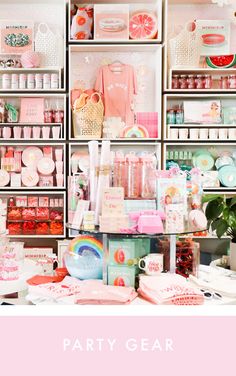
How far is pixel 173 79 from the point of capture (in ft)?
15.0

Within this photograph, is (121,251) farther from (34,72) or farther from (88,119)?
(34,72)

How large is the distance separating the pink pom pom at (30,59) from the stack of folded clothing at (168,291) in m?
3.08

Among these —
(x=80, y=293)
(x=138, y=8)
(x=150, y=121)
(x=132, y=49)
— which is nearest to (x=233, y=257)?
(x=80, y=293)

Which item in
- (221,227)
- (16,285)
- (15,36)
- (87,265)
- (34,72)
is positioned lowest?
(16,285)

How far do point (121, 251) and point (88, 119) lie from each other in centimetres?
267

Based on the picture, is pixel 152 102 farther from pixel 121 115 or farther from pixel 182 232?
pixel 182 232

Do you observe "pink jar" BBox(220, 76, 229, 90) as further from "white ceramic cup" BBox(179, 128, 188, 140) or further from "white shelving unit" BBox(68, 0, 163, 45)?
"white shelving unit" BBox(68, 0, 163, 45)

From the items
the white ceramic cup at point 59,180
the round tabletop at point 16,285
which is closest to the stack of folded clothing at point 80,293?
the round tabletop at point 16,285

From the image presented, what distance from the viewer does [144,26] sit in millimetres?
4594

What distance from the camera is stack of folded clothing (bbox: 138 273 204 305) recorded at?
189 cm

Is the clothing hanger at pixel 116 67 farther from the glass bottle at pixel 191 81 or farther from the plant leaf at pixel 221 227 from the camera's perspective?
the plant leaf at pixel 221 227

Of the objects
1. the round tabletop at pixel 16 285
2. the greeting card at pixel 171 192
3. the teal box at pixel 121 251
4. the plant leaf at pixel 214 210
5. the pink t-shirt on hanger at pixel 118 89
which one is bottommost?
the round tabletop at pixel 16 285

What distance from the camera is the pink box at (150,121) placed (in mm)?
4586

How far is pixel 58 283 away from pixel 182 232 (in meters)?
0.61
